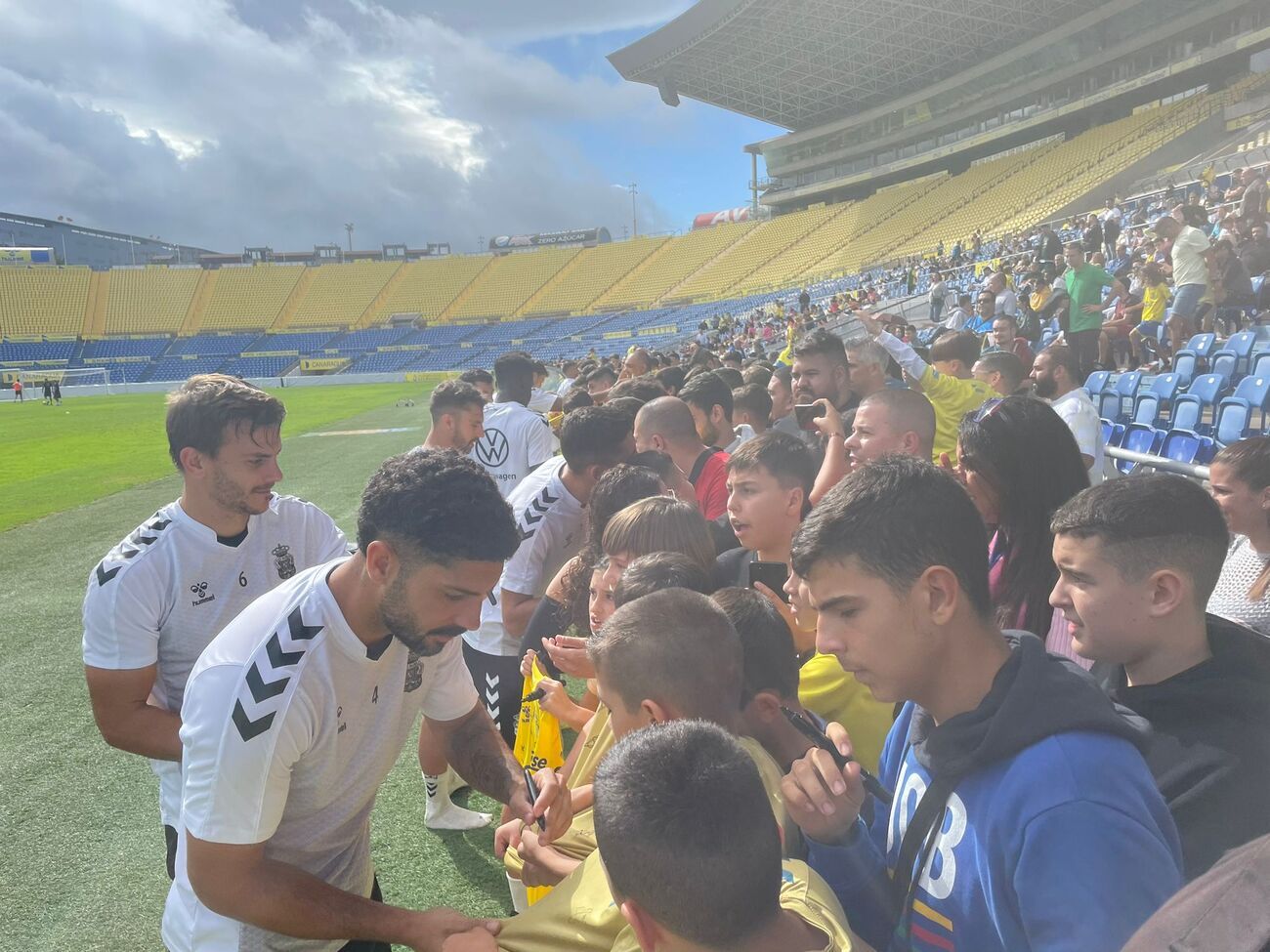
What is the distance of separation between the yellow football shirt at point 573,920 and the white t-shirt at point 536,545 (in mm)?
2260

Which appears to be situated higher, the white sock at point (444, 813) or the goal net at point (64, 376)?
the goal net at point (64, 376)

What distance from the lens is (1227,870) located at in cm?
68

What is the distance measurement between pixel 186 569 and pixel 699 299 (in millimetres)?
51961

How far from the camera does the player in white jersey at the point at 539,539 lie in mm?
3918

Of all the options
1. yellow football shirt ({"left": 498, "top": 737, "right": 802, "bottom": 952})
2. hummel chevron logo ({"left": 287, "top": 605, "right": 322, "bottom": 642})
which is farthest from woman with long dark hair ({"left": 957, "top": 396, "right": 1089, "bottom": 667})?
hummel chevron logo ({"left": 287, "top": 605, "right": 322, "bottom": 642})

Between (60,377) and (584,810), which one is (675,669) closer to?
(584,810)

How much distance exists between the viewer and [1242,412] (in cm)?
697

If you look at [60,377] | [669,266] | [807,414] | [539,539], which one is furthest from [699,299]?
[539,539]

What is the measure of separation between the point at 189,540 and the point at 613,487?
161cm

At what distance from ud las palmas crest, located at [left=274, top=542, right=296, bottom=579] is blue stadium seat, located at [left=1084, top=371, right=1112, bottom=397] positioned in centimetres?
941

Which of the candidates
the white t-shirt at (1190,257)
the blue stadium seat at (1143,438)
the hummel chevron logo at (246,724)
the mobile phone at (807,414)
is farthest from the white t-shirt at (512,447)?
the white t-shirt at (1190,257)

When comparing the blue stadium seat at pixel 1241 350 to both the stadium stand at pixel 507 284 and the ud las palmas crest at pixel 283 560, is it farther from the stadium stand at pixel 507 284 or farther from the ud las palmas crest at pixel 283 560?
the stadium stand at pixel 507 284

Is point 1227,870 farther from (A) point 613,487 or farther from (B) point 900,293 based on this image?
(B) point 900,293

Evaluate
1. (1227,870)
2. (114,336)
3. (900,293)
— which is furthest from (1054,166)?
(114,336)
